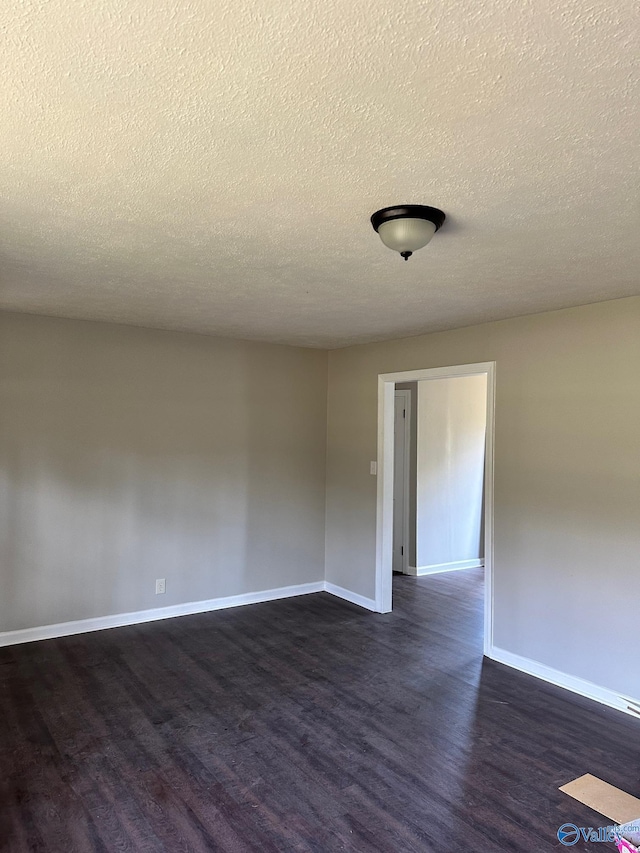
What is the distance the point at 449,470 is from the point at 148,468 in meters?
3.62

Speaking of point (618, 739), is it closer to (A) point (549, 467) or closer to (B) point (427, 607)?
(A) point (549, 467)

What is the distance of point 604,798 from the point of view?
2.50 m

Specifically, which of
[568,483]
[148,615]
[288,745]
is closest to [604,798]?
[288,745]

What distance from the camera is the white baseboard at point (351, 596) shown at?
205 inches

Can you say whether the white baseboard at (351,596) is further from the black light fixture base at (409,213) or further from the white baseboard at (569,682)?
the black light fixture base at (409,213)

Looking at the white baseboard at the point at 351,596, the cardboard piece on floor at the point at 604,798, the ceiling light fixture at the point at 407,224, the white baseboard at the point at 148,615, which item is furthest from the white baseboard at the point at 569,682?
the ceiling light fixture at the point at 407,224

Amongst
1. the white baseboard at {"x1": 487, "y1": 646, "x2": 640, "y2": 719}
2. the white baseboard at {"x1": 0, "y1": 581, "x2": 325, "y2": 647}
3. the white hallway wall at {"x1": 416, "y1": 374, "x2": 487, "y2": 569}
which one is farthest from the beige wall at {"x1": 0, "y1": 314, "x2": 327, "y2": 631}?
the white baseboard at {"x1": 487, "y1": 646, "x2": 640, "y2": 719}

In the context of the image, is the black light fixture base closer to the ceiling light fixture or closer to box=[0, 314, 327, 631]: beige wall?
the ceiling light fixture

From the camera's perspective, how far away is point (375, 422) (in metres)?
5.23

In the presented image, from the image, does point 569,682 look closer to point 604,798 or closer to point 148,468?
point 604,798

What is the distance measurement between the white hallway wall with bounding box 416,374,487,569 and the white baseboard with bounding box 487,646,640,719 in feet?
8.35

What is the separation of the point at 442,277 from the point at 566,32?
1806 mm

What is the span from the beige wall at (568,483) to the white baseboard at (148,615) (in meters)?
2.15

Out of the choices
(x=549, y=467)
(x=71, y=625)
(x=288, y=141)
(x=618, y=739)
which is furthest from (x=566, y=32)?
(x=71, y=625)
